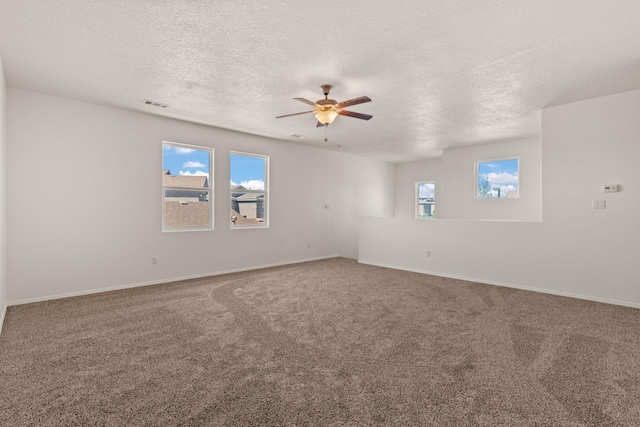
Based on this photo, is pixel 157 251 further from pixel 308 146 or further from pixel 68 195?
pixel 308 146

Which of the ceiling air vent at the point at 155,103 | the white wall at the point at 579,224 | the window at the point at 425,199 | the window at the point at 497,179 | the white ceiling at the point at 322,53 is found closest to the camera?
the white ceiling at the point at 322,53

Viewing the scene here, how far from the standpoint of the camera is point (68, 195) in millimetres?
4172

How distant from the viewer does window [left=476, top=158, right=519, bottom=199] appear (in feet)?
22.0

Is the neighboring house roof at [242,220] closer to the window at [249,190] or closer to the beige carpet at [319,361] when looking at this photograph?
the window at [249,190]

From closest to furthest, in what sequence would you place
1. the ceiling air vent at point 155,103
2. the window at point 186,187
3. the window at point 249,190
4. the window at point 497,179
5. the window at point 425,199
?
the ceiling air vent at point 155,103, the window at point 186,187, the window at point 249,190, the window at point 497,179, the window at point 425,199

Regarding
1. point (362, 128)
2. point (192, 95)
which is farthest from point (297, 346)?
Answer: point (362, 128)

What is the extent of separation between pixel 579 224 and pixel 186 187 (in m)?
5.85

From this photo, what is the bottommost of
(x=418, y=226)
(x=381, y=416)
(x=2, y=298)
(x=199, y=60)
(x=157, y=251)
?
(x=381, y=416)

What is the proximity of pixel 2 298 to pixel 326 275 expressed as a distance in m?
4.17

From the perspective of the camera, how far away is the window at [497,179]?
22.0 feet

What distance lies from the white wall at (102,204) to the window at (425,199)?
4663 mm

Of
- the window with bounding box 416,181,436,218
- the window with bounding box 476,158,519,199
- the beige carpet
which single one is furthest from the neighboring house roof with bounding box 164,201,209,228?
the window with bounding box 416,181,436,218

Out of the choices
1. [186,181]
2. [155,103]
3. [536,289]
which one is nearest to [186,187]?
[186,181]

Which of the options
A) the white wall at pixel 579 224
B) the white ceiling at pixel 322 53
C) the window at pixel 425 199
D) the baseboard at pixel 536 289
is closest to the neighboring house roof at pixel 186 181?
the white ceiling at pixel 322 53
